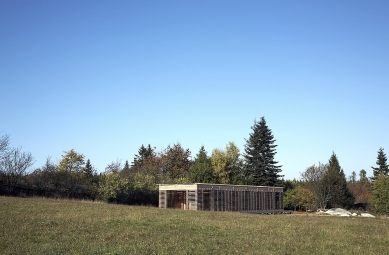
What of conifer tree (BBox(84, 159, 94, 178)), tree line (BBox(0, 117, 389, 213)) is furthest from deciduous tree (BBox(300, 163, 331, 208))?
conifer tree (BBox(84, 159, 94, 178))

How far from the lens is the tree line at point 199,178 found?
138 ft

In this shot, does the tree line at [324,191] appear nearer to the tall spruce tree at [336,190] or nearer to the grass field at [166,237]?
the tall spruce tree at [336,190]

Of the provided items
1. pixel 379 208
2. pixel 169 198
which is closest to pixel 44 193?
pixel 169 198

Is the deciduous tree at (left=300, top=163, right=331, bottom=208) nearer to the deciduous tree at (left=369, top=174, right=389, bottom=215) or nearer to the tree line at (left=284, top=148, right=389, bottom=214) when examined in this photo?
the tree line at (left=284, top=148, right=389, bottom=214)

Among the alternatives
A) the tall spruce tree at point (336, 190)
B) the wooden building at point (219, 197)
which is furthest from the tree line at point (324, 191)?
the wooden building at point (219, 197)

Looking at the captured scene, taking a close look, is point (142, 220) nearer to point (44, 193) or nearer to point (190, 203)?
point (190, 203)

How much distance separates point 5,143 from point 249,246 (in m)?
39.9

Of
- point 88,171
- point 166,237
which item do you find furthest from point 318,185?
point 166,237

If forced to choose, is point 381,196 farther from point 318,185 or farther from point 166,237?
point 166,237

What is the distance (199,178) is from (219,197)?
15.4 metres

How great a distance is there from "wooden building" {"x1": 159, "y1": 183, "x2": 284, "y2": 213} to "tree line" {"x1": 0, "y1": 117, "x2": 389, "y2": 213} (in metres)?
4.57

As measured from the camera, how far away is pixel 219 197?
3806 cm

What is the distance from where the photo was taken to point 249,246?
587 inches

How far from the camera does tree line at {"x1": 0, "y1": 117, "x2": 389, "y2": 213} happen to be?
4203 cm
